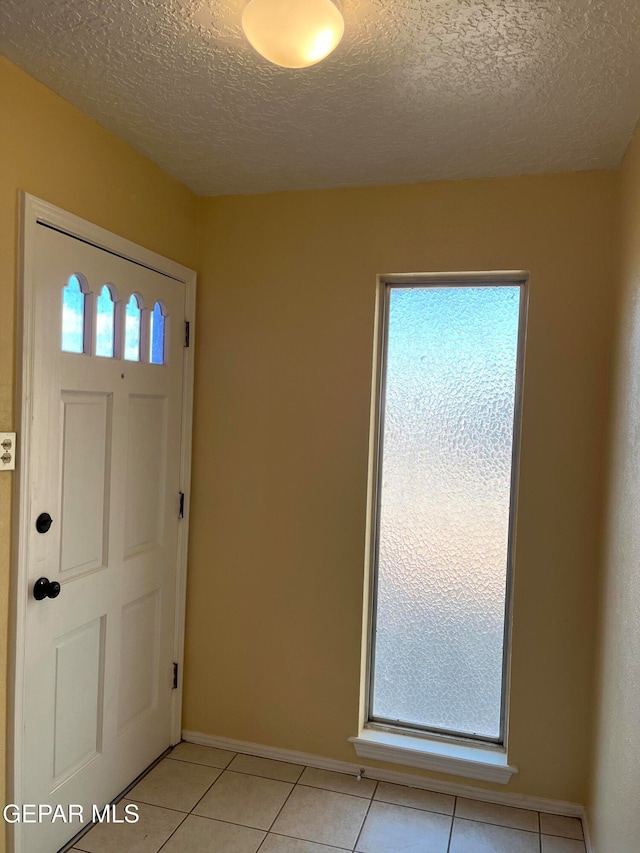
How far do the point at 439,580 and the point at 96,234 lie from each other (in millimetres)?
1840

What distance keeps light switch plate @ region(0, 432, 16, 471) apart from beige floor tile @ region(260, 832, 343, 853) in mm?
1515

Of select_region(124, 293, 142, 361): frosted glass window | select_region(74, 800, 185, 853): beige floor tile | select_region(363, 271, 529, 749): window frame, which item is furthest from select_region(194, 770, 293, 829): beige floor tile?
select_region(124, 293, 142, 361): frosted glass window

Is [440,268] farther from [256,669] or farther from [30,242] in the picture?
[256,669]

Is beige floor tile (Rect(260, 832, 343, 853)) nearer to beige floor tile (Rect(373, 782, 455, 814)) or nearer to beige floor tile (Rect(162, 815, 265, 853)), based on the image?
beige floor tile (Rect(162, 815, 265, 853))

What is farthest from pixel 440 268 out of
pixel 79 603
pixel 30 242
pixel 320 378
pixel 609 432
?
pixel 79 603

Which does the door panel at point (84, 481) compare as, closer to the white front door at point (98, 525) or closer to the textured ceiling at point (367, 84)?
the white front door at point (98, 525)

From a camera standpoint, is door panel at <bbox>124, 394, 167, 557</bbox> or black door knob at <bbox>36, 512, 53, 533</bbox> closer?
black door knob at <bbox>36, 512, 53, 533</bbox>

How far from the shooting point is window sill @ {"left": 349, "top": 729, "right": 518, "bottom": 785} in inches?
92.2

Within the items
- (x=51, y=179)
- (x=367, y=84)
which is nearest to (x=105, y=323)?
(x=51, y=179)

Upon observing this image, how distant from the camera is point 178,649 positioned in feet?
8.82

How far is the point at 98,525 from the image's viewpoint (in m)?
2.16

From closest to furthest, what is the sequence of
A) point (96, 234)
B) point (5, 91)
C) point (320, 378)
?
point (5, 91) → point (96, 234) → point (320, 378)

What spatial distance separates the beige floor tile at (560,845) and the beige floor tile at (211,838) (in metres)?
0.99

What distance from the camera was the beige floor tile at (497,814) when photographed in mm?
2229
